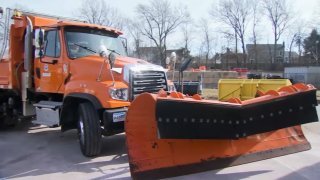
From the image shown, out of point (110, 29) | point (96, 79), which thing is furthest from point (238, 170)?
point (110, 29)

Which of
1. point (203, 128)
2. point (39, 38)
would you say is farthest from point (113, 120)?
point (39, 38)

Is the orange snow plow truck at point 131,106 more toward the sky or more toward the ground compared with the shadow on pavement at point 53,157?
more toward the sky

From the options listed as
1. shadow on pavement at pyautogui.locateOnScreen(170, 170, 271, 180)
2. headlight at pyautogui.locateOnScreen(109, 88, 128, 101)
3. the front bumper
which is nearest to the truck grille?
headlight at pyautogui.locateOnScreen(109, 88, 128, 101)

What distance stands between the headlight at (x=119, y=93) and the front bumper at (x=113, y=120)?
0.23m

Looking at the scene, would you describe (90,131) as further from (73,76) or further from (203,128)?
(203,128)

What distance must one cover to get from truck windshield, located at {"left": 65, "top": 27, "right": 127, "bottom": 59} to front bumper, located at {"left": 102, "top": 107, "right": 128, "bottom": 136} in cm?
155

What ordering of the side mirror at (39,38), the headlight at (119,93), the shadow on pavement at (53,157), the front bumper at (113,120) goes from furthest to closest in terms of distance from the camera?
the side mirror at (39,38) → the headlight at (119,93) → the front bumper at (113,120) → the shadow on pavement at (53,157)

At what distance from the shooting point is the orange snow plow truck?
5775 mm

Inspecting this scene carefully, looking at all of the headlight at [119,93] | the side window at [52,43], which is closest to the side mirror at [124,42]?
the side window at [52,43]

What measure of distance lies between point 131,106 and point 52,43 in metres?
3.63

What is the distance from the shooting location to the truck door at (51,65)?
8.70m

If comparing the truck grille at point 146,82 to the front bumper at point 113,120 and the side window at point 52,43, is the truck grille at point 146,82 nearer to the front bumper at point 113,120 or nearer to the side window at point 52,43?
the front bumper at point 113,120

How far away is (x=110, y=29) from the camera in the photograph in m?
9.43

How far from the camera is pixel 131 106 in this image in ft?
19.6
